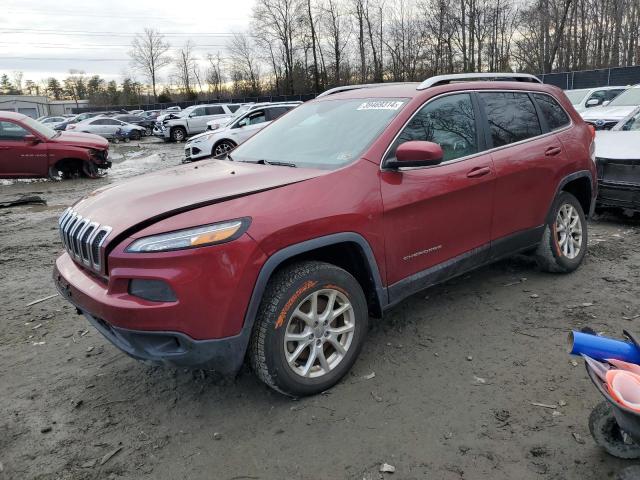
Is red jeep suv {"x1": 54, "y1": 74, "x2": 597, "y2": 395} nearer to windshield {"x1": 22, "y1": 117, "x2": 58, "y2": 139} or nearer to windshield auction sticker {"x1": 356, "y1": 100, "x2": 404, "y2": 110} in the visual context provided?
windshield auction sticker {"x1": 356, "y1": 100, "x2": 404, "y2": 110}

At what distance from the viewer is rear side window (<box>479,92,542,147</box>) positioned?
13.3 feet

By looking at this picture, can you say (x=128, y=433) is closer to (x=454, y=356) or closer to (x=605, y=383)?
(x=454, y=356)

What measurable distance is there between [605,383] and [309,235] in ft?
5.12

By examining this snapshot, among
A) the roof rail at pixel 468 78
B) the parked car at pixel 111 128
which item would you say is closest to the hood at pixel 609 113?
the roof rail at pixel 468 78

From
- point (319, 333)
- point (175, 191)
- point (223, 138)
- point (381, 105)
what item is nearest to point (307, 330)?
point (319, 333)

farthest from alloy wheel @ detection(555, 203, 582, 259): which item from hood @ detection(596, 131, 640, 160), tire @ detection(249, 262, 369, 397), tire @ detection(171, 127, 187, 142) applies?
tire @ detection(171, 127, 187, 142)

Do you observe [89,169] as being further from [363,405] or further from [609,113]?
[609,113]

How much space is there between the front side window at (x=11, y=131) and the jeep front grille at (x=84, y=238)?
10.9 metres

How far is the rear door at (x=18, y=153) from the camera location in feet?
40.2

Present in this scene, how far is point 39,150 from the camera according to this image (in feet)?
41.1

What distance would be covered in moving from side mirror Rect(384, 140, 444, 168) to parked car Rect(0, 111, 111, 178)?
1198cm

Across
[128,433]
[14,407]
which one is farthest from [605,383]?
[14,407]

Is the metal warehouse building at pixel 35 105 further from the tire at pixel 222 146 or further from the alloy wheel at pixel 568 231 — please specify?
the alloy wheel at pixel 568 231

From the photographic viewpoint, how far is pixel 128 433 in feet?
9.14
